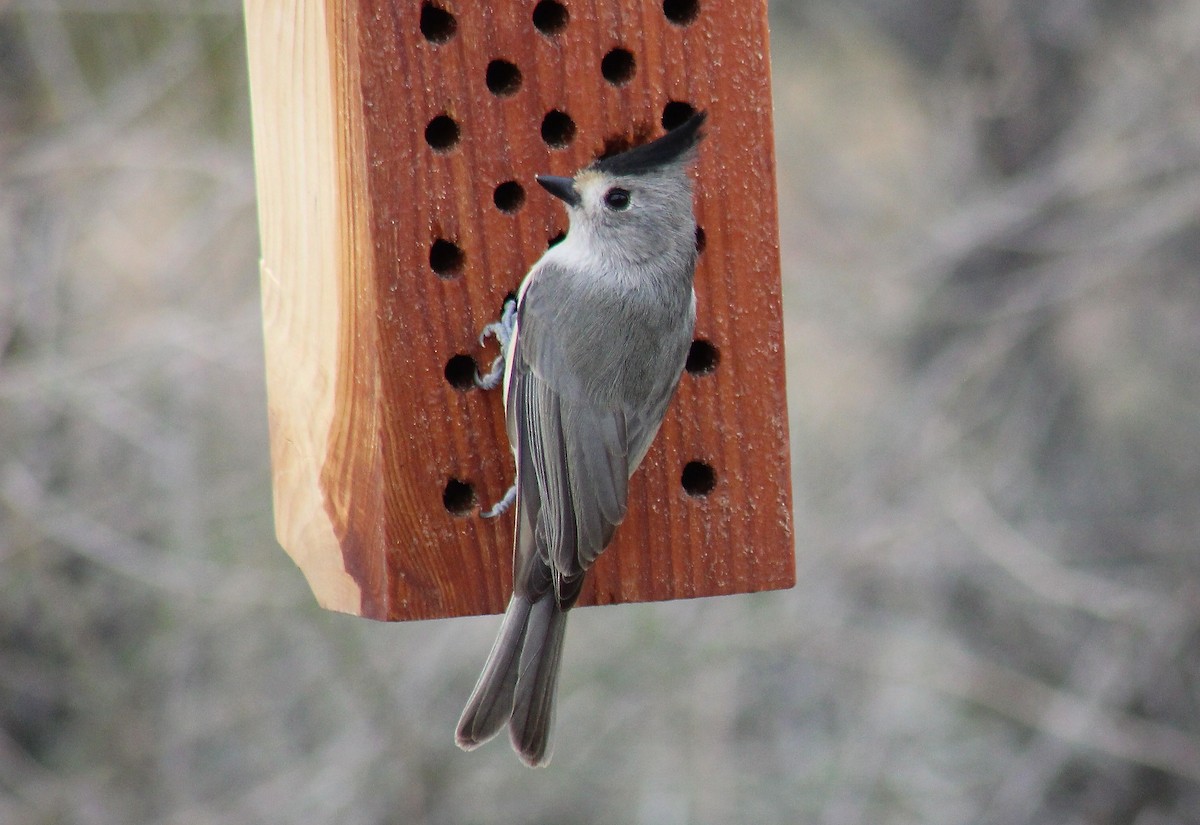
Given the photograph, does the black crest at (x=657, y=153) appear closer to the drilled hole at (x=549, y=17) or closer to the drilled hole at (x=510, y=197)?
the drilled hole at (x=510, y=197)

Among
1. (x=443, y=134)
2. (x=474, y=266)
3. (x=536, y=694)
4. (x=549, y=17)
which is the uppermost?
(x=549, y=17)

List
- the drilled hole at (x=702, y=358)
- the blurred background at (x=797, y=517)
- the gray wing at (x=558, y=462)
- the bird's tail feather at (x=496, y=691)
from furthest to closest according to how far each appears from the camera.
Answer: the blurred background at (x=797, y=517) < the drilled hole at (x=702, y=358) < the bird's tail feather at (x=496, y=691) < the gray wing at (x=558, y=462)

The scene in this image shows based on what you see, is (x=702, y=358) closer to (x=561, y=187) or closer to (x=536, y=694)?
(x=561, y=187)

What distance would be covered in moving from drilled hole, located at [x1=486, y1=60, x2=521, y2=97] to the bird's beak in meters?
0.18

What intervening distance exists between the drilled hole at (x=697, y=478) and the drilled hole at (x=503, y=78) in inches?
28.5

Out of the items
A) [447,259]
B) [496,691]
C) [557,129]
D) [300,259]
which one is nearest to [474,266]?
[447,259]

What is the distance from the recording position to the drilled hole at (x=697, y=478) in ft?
7.98

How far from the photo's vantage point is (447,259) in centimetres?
229

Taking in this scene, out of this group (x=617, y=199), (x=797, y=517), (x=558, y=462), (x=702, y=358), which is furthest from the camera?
(x=797, y=517)

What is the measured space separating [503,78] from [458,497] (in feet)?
2.35

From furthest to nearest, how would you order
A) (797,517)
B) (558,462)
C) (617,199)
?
(797,517) < (617,199) < (558,462)

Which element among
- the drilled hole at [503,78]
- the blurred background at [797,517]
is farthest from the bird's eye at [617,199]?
the blurred background at [797,517]

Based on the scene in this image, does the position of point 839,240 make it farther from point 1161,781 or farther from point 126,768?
point 126,768

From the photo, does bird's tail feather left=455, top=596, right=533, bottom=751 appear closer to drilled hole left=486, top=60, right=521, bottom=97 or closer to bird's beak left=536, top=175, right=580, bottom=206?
bird's beak left=536, top=175, right=580, bottom=206
